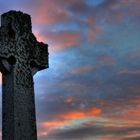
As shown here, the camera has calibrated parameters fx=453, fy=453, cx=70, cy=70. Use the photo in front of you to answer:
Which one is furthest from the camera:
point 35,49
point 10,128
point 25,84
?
point 35,49

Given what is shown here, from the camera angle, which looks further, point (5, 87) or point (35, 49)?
point (35, 49)

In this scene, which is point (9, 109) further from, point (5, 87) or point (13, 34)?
point (13, 34)

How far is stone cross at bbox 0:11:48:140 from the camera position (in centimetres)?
1189

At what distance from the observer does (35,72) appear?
1323cm

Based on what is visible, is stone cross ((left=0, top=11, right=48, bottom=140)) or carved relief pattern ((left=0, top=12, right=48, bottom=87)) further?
carved relief pattern ((left=0, top=12, right=48, bottom=87))

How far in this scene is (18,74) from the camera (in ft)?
A: 40.7

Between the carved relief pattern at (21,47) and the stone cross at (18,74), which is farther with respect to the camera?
the carved relief pattern at (21,47)

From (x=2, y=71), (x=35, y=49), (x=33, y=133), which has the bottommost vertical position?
(x=33, y=133)

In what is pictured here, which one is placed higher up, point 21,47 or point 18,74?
point 21,47

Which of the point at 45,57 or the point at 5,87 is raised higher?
the point at 45,57

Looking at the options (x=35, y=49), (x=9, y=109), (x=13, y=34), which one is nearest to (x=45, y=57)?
(x=35, y=49)

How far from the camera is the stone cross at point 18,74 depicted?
1189cm

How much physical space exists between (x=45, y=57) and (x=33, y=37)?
701mm

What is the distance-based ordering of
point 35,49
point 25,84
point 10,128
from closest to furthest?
point 10,128
point 25,84
point 35,49
